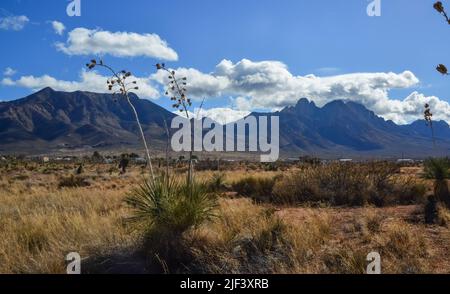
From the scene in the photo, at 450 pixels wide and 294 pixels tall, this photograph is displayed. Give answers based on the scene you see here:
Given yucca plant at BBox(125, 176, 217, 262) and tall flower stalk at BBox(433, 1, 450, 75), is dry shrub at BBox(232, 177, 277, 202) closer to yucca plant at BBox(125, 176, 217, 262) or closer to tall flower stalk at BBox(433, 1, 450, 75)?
yucca plant at BBox(125, 176, 217, 262)

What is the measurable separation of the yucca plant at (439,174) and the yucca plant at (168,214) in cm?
819

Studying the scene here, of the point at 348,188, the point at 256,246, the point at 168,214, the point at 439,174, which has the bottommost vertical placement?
the point at 256,246

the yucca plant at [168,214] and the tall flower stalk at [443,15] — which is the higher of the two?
the tall flower stalk at [443,15]

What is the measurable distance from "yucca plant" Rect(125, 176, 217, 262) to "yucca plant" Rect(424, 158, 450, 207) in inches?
322

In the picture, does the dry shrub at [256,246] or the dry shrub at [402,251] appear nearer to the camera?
the dry shrub at [402,251]

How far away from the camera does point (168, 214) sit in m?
8.05

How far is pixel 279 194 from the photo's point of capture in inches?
623

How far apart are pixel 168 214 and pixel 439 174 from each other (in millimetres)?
9940

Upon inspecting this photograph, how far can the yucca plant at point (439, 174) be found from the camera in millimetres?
13703

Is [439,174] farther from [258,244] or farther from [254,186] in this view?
[258,244]

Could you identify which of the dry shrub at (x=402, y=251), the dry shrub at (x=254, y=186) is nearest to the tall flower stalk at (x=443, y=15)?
the dry shrub at (x=402, y=251)

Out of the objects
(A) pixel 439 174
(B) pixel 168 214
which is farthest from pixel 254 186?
(B) pixel 168 214

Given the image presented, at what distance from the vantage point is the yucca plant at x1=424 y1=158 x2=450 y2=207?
1370cm

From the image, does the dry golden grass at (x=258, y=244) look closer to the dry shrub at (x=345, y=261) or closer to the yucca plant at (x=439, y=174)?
the dry shrub at (x=345, y=261)
